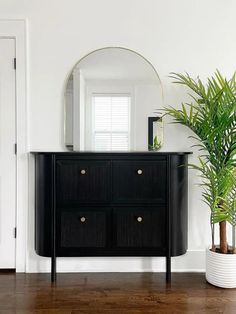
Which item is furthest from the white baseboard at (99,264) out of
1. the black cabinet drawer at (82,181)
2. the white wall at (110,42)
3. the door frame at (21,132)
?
the black cabinet drawer at (82,181)

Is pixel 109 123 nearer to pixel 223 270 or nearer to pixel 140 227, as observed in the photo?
pixel 140 227

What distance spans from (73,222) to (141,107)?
3.66ft

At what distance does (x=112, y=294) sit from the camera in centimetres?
228

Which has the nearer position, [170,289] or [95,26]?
[170,289]

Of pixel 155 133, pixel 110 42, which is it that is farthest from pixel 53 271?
pixel 110 42

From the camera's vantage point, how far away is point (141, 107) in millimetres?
2721

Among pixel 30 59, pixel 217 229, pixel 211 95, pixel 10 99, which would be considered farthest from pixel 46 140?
pixel 217 229

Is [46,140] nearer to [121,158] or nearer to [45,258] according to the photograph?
[121,158]

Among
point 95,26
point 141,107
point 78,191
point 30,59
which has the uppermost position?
point 95,26

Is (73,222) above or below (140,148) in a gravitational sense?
below

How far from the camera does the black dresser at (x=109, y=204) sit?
244 cm

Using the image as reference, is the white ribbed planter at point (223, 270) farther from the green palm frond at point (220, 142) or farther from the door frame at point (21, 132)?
the door frame at point (21, 132)

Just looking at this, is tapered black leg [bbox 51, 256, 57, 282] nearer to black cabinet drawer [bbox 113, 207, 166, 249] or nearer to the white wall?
the white wall

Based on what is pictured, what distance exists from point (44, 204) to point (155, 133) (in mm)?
1096
